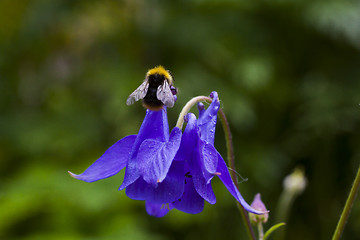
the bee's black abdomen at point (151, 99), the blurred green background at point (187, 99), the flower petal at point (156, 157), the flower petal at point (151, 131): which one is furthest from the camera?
the blurred green background at point (187, 99)

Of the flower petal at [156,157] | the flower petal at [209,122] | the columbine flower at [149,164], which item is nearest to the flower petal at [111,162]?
the columbine flower at [149,164]

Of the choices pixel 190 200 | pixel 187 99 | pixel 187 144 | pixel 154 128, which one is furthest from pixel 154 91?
pixel 187 99

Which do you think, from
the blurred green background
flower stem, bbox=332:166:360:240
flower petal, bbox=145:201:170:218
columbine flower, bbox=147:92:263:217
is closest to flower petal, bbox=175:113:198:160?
columbine flower, bbox=147:92:263:217

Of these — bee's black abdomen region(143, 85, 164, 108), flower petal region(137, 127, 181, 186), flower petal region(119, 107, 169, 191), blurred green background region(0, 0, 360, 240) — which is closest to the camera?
flower petal region(137, 127, 181, 186)

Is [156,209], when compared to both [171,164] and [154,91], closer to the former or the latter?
[171,164]

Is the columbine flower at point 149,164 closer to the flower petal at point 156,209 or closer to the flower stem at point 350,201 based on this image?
the flower petal at point 156,209

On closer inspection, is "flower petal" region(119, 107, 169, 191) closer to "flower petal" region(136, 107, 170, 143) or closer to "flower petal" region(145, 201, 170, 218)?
"flower petal" region(136, 107, 170, 143)
